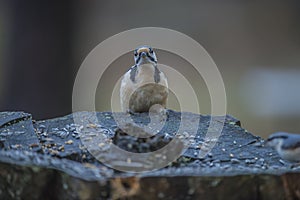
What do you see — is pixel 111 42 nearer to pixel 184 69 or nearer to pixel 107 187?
pixel 184 69

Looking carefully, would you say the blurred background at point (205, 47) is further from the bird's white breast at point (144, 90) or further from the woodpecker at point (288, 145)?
the woodpecker at point (288, 145)

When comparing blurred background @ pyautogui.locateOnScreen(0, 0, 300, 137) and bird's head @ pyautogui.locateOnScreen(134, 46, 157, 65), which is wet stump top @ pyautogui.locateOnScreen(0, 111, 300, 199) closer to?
bird's head @ pyautogui.locateOnScreen(134, 46, 157, 65)

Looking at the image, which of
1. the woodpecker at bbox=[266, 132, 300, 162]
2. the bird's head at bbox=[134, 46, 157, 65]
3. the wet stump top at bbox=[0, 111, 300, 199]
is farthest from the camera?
the bird's head at bbox=[134, 46, 157, 65]

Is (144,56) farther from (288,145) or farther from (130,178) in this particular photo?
(130,178)

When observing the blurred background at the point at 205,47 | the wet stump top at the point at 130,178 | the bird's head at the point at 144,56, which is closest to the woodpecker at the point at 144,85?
the bird's head at the point at 144,56

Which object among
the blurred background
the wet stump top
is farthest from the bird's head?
the blurred background
